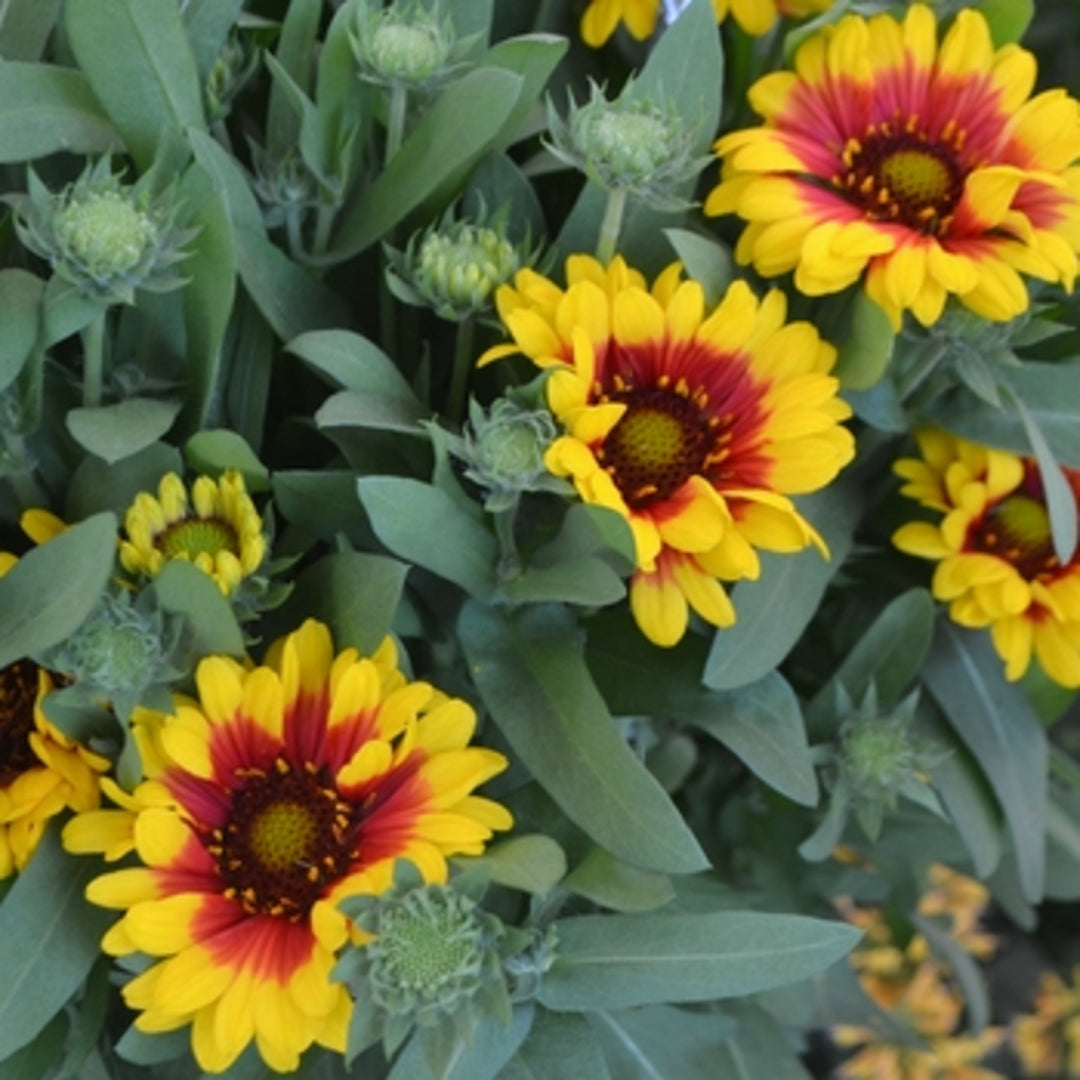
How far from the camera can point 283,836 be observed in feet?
1.89

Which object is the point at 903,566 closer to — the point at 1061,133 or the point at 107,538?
the point at 1061,133

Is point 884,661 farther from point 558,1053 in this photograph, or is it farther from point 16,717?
point 16,717

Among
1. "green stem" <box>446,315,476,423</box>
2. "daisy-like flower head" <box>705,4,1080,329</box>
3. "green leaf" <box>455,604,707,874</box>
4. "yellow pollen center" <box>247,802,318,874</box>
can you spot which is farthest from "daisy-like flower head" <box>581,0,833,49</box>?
"yellow pollen center" <box>247,802,318,874</box>

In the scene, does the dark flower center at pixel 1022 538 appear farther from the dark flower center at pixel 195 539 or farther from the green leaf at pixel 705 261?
the dark flower center at pixel 195 539

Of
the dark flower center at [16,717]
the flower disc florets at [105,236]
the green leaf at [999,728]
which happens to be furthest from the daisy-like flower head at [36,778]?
the green leaf at [999,728]

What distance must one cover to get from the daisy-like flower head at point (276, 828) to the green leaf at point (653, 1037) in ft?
0.91

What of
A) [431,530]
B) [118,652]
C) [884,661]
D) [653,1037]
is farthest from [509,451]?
[653,1037]

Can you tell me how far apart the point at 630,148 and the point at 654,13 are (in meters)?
0.21

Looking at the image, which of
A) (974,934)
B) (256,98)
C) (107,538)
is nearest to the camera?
(107,538)

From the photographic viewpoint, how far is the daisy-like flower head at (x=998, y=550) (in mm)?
712

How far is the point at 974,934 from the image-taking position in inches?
52.2

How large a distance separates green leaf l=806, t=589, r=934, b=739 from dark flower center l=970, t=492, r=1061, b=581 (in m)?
0.04

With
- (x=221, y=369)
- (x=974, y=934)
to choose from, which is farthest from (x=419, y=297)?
(x=974, y=934)

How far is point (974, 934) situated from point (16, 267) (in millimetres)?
986
